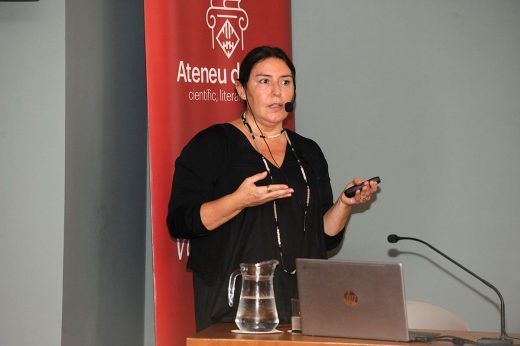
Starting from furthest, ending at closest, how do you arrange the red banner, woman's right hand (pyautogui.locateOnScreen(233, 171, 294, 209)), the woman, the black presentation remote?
the red banner, the woman, the black presentation remote, woman's right hand (pyautogui.locateOnScreen(233, 171, 294, 209))

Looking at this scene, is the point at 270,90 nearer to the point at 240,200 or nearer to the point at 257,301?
the point at 240,200

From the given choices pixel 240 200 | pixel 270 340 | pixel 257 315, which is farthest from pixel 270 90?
pixel 270 340

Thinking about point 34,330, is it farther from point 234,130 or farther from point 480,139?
point 480,139

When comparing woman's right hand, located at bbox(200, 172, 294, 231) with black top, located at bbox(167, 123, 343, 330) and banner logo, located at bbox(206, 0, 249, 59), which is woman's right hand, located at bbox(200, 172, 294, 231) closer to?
black top, located at bbox(167, 123, 343, 330)

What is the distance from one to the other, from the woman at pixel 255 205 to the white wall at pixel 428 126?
0.76 meters

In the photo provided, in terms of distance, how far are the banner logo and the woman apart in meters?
0.57


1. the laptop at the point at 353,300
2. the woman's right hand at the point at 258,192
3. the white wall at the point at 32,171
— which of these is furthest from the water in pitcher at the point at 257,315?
the white wall at the point at 32,171

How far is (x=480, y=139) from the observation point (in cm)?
383

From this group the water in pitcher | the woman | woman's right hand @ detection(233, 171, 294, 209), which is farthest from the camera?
the woman

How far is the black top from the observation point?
288 centimetres

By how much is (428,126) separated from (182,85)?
122 cm

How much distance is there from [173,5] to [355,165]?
1187mm

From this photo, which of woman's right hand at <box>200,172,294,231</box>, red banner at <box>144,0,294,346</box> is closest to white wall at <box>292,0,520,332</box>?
red banner at <box>144,0,294,346</box>

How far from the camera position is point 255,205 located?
281cm
